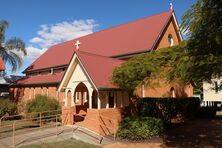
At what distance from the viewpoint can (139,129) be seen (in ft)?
52.9

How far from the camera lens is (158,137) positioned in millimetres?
16594

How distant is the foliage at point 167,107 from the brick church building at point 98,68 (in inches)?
53.5

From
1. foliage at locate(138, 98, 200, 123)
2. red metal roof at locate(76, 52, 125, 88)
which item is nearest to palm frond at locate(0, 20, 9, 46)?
red metal roof at locate(76, 52, 125, 88)

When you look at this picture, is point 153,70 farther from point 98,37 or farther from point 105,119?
point 98,37

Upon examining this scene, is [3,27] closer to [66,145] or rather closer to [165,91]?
[165,91]

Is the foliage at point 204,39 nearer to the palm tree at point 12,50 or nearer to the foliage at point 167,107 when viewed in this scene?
the foliage at point 167,107

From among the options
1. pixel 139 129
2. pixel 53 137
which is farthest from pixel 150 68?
pixel 53 137

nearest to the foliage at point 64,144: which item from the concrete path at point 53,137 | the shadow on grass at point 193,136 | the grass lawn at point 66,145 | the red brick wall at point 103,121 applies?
the grass lawn at point 66,145

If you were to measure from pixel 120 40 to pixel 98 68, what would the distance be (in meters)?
10.5

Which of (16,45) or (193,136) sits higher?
(16,45)

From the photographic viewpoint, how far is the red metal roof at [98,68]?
17156 mm

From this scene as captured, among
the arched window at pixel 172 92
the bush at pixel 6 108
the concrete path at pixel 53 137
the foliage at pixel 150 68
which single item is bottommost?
the concrete path at pixel 53 137

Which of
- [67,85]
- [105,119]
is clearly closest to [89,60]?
[67,85]

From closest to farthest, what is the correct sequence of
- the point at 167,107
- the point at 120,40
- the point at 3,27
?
the point at 167,107 < the point at 120,40 < the point at 3,27
